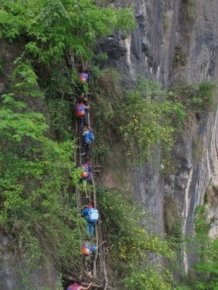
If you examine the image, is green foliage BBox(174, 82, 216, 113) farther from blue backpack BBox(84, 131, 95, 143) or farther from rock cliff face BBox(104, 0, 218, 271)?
blue backpack BBox(84, 131, 95, 143)

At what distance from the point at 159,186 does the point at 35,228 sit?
4.09 metres

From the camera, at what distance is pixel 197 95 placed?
372 inches

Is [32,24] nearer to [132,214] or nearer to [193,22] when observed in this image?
[132,214]

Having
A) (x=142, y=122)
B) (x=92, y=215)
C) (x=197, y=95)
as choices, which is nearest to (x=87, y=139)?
(x=142, y=122)

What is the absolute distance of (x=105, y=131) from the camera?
6.68 meters

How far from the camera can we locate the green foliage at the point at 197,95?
30.5ft

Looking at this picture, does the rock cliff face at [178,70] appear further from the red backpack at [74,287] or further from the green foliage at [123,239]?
the red backpack at [74,287]

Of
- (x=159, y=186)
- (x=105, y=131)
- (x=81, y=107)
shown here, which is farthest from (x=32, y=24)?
(x=159, y=186)

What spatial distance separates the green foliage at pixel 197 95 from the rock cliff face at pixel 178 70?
0.68 ft

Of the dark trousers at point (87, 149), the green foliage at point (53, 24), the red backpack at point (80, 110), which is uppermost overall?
the green foliage at point (53, 24)

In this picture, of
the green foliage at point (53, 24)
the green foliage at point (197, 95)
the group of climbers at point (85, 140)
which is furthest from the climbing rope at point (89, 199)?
the green foliage at point (197, 95)

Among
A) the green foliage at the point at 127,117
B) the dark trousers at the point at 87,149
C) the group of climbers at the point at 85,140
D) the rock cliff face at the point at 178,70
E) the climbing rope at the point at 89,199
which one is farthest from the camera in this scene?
the rock cliff face at the point at 178,70

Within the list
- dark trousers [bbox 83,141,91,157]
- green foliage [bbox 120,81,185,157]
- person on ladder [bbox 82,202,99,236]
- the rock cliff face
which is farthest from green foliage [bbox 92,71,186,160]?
person on ladder [bbox 82,202,99,236]

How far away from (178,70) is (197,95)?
58 centimetres
